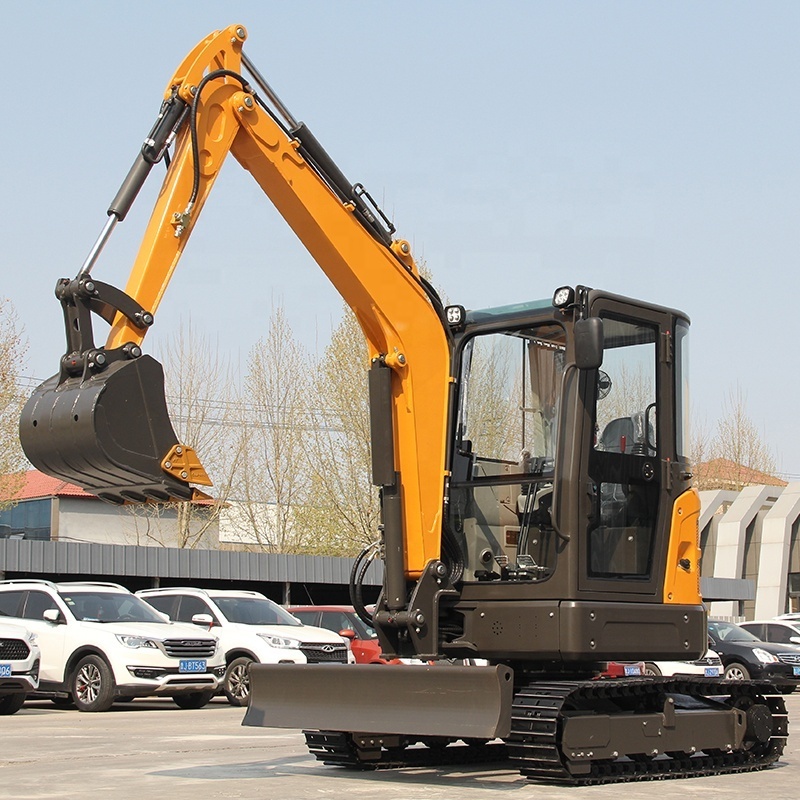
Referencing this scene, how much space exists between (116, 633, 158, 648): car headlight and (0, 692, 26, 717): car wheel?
5.25 ft

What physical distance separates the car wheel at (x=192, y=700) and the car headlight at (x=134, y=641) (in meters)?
1.62

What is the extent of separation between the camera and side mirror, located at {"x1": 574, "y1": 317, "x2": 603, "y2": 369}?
9.44 m

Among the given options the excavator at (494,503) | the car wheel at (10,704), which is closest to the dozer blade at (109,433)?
the excavator at (494,503)

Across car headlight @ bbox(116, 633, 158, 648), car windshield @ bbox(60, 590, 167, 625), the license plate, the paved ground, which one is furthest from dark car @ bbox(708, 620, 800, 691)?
the paved ground

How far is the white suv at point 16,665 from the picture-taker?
1814 cm

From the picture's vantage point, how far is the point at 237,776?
984 centimetres

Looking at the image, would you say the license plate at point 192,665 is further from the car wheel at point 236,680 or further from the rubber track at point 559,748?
the rubber track at point 559,748

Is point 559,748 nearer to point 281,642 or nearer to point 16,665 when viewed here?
point 16,665

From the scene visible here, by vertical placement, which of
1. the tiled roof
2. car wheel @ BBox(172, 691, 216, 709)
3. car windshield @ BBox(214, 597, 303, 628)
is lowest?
car wheel @ BBox(172, 691, 216, 709)

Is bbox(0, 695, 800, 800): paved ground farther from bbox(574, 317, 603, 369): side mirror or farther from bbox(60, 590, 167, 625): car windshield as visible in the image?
bbox(60, 590, 167, 625): car windshield

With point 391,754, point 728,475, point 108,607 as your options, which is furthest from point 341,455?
point 391,754

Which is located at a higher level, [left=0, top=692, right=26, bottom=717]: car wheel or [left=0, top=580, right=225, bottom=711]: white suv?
[left=0, top=580, right=225, bottom=711]: white suv

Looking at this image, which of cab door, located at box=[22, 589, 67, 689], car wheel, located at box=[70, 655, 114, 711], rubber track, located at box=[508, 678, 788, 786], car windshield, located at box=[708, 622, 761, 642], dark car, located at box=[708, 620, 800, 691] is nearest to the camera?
rubber track, located at box=[508, 678, 788, 786]

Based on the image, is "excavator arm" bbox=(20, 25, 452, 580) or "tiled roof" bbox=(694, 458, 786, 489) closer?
"excavator arm" bbox=(20, 25, 452, 580)
